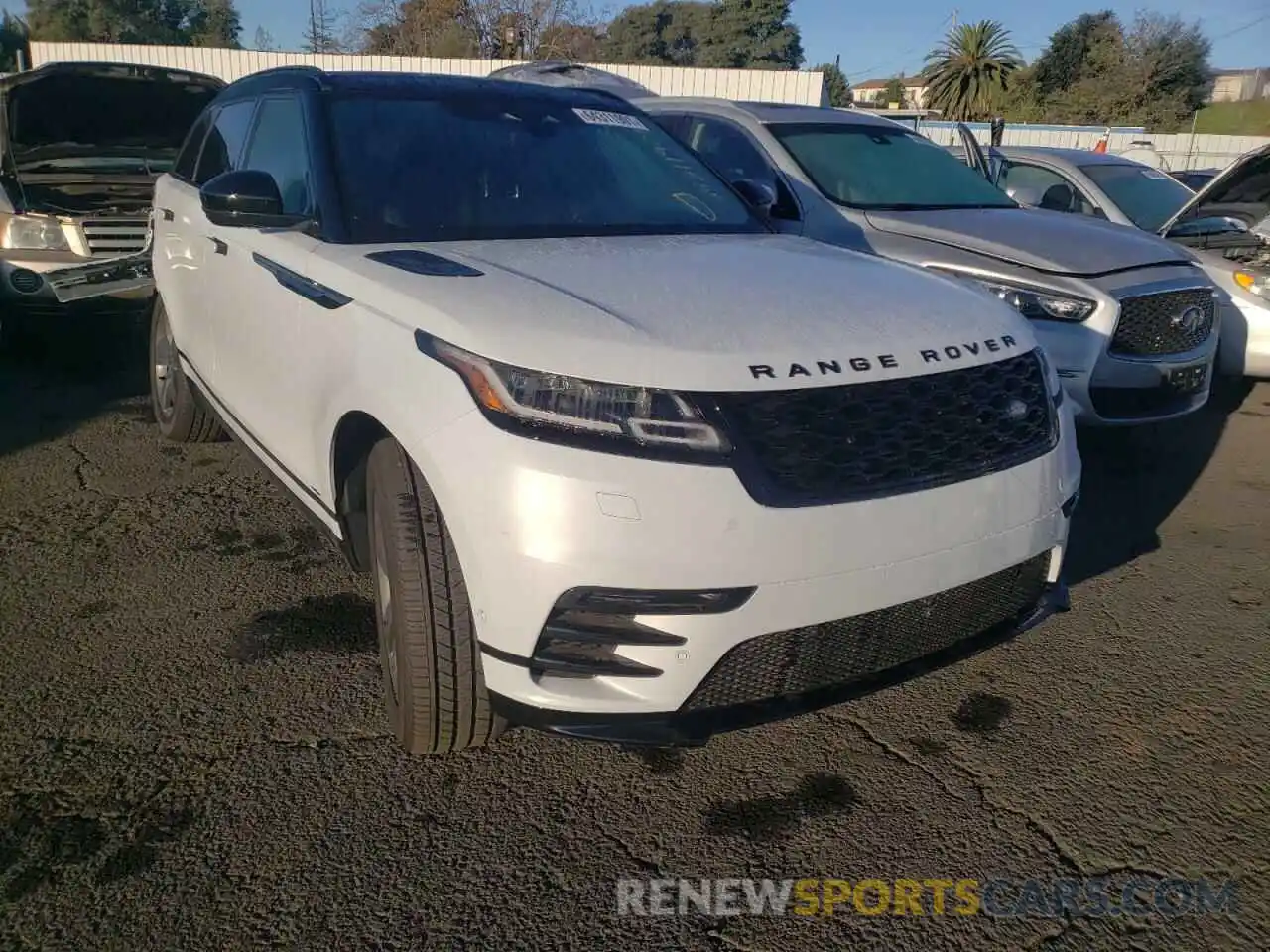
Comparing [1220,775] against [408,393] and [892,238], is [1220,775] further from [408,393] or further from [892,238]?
[892,238]

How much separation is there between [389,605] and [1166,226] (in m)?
6.08

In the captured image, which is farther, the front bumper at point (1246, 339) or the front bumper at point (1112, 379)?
the front bumper at point (1246, 339)

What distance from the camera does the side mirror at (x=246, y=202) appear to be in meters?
3.03

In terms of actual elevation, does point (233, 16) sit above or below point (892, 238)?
above

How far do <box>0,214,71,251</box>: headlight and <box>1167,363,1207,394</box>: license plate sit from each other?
6.22 metres

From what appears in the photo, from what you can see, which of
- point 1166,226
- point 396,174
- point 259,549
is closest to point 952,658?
point 396,174

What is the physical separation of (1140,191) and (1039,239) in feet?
11.3

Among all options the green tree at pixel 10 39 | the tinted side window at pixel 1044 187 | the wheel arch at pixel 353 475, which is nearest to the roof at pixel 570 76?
the tinted side window at pixel 1044 187

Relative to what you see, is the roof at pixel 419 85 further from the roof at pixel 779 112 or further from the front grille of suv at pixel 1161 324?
the front grille of suv at pixel 1161 324

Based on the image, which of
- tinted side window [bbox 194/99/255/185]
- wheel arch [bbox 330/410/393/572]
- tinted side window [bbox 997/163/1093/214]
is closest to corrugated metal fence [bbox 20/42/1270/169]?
tinted side window [bbox 997/163/1093/214]

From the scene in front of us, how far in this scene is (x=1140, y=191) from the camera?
26.0 ft

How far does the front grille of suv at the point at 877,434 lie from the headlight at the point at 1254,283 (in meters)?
4.60

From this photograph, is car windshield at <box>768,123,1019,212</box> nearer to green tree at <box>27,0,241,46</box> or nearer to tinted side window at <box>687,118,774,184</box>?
tinted side window at <box>687,118,774,184</box>

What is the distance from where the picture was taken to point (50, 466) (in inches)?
192
